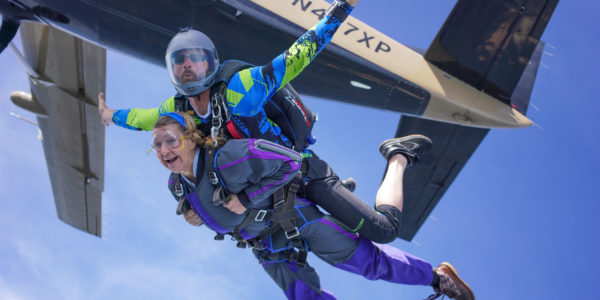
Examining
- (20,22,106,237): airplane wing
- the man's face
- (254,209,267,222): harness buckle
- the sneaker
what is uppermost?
the man's face

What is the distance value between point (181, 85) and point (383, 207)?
1.94m

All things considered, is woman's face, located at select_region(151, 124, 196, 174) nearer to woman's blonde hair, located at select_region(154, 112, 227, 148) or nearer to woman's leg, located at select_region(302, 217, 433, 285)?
woman's blonde hair, located at select_region(154, 112, 227, 148)

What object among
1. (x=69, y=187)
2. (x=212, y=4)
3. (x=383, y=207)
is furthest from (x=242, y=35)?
(x=69, y=187)

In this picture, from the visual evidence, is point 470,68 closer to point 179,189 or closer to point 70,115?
point 179,189

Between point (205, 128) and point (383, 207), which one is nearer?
point (205, 128)

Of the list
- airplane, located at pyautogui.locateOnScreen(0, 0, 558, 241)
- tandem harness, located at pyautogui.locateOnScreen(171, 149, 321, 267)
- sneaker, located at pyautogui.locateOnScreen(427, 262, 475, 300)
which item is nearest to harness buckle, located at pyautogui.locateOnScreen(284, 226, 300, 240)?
tandem harness, located at pyautogui.locateOnScreen(171, 149, 321, 267)

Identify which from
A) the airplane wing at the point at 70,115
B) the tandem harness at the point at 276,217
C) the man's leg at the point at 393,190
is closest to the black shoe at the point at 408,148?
the man's leg at the point at 393,190

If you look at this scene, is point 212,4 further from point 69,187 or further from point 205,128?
point 69,187

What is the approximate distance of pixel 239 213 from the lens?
259 cm

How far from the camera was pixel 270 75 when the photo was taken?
2488 millimetres

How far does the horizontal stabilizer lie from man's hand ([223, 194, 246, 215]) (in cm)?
488

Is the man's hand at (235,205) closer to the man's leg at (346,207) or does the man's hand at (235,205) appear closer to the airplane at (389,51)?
the man's leg at (346,207)

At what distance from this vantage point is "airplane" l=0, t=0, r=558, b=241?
5.03 meters

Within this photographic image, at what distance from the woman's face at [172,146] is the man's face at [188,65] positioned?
333mm
